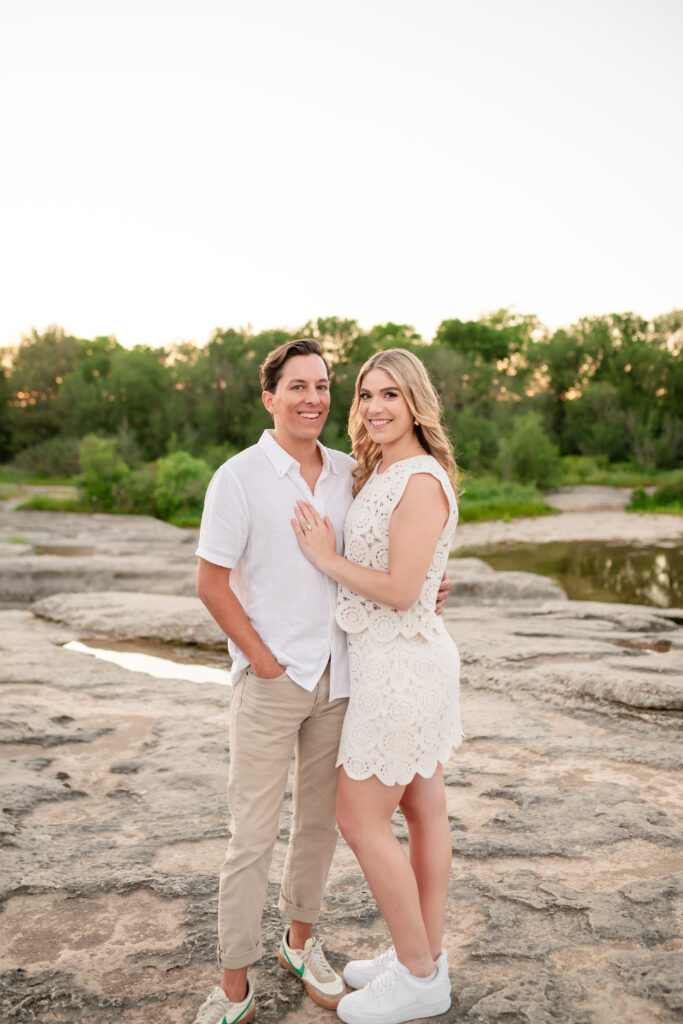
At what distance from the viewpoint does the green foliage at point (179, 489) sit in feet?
72.3

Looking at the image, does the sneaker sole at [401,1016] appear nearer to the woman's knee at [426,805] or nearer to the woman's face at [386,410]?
the woman's knee at [426,805]

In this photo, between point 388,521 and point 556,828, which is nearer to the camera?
point 388,521

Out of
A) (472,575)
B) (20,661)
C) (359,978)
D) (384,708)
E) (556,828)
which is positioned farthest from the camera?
(472,575)

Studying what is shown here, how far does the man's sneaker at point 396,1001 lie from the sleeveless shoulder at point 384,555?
973mm

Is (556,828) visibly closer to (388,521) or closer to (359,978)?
(359,978)

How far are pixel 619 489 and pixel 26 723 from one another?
26.1 meters

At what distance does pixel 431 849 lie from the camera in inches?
97.7

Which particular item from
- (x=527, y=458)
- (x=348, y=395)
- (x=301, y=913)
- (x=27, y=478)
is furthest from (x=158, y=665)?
A: (x=27, y=478)

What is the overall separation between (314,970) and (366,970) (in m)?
0.16

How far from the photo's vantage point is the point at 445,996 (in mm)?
2385

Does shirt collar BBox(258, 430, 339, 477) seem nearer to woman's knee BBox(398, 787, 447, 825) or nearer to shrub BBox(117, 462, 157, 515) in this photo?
woman's knee BBox(398, 787, 447, 825)

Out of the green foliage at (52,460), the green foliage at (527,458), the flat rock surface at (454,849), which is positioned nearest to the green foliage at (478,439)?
the green foliage at (527,458)

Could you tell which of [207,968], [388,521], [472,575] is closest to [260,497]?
[388,521]

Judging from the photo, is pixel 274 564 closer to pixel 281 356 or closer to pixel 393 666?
pixel 393 666
